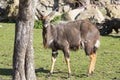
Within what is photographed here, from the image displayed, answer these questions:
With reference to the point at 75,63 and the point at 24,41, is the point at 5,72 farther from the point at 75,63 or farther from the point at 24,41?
the point at 24,41

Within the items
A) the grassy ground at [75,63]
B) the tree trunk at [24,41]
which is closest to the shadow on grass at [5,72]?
the grassy ground at [75,63]

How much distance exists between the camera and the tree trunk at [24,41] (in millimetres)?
10117

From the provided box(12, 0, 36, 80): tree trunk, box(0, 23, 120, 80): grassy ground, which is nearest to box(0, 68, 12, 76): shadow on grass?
box(0, 23, 120, 80): grassy ground

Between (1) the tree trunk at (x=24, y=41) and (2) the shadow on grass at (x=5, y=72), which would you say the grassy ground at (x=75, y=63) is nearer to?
(2) the shadow on grass at (x=5, y=72)

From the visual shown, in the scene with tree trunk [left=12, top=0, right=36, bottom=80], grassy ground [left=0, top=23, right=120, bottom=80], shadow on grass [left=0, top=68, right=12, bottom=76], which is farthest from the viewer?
shadow on grass [left=0, top=68, right=12, bottom=76]

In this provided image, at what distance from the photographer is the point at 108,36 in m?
25.8

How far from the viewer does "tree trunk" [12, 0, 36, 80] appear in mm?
10117

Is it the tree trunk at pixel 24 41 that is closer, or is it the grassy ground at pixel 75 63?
the tree trunk at pixel 24 41

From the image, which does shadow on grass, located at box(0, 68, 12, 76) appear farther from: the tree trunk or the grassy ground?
the tree trunk

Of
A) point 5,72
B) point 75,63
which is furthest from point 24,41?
point 75,63

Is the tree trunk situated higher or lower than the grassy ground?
higher

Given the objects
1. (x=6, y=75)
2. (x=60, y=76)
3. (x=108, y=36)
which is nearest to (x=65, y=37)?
(x=60, y=76)

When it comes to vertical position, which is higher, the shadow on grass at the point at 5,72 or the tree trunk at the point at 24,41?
the tree trunk at the point at 24,41

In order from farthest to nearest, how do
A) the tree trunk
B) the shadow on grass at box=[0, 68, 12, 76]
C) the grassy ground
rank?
the shadow on grass at box=[0, 68, 12, 76]
the grassy ground
the tree trunk
